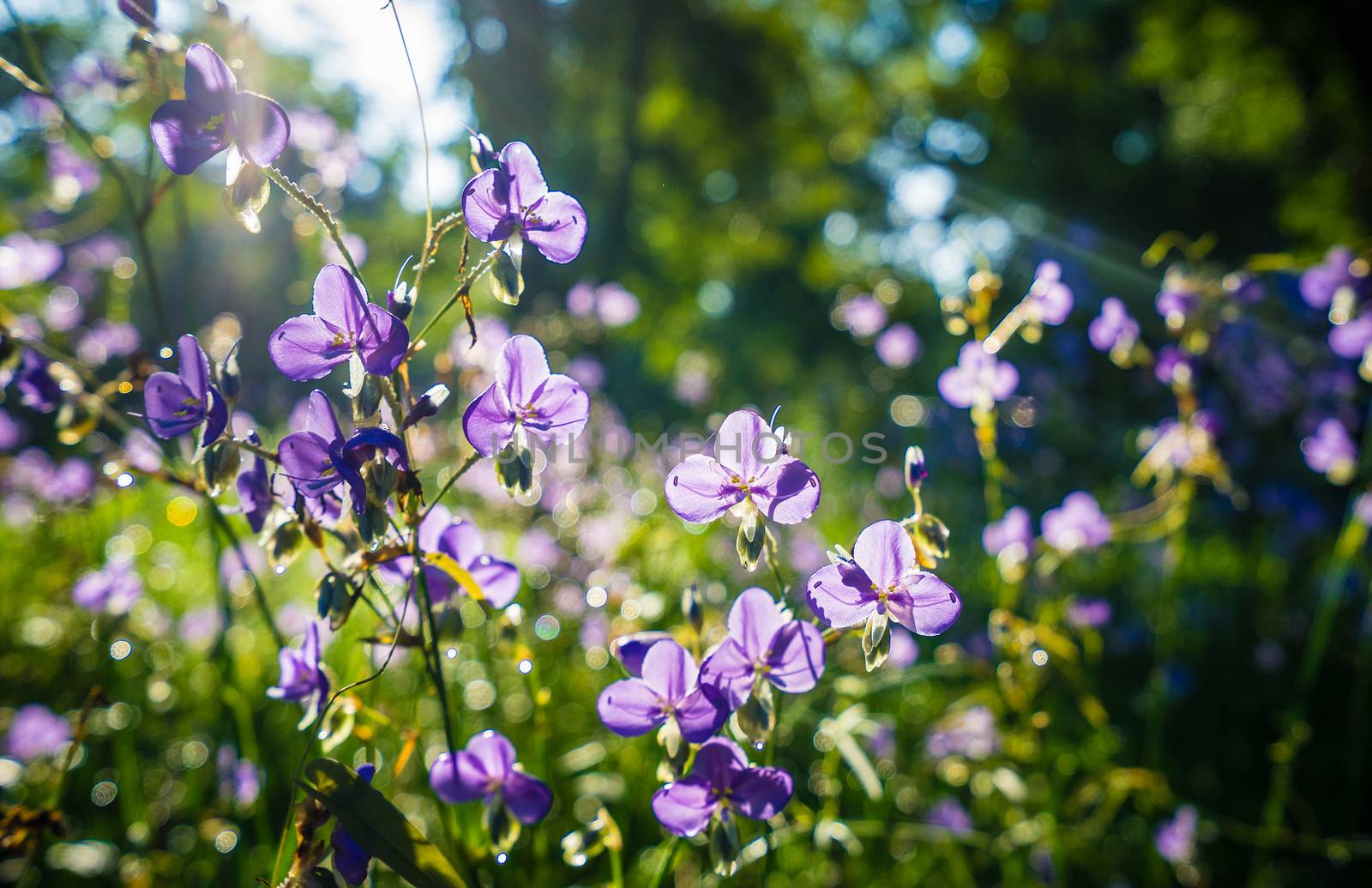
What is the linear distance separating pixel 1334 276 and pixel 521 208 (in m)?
1.97

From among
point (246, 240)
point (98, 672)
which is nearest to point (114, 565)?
point (98, 672)

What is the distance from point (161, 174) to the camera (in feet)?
4.37

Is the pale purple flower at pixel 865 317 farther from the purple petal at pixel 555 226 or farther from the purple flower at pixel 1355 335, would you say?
the purple petal at pixel 555 226

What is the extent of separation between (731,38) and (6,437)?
40.5ft

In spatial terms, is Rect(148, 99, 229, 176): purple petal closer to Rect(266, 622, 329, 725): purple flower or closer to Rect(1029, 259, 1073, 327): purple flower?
Rect(266, 622, 329, 725): purple flower

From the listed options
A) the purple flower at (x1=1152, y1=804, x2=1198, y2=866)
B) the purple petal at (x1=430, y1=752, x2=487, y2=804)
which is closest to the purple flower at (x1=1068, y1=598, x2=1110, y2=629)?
the purple flower at (x1=1152, y1=804, x2=1198, y2=866)

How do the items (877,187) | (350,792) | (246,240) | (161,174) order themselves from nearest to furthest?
(350,792) → (161,174) → (877,187) → (246,240)

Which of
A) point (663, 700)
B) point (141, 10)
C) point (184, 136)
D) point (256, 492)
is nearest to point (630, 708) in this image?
point (663, 700)

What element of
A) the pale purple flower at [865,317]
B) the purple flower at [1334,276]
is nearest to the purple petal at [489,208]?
the purple flower at [1334,276]

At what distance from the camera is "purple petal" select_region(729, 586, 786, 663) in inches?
31.4

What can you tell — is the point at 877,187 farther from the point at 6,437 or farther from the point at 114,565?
the point at 114,565

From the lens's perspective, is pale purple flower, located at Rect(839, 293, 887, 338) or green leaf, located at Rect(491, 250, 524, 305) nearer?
green leaf, located at Rect(491, 250, 524, 305)

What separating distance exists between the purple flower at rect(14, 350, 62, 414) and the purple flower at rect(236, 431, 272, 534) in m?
0.60

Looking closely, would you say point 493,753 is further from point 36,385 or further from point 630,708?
point 36,385
